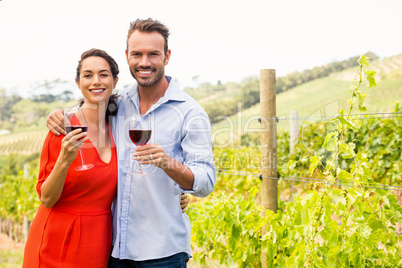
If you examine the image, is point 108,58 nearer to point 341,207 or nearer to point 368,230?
point 341,207

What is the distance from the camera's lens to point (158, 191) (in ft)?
6.59

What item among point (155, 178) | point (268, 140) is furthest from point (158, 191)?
point (268, 140)

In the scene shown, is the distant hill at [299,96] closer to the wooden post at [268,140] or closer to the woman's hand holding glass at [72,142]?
the wooden post at [268,140]

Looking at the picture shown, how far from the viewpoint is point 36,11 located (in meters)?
28.3

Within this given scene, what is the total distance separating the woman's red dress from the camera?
199 centimetres

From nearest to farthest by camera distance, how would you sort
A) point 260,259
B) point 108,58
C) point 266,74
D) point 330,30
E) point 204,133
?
point 204,133 < point 108,58 < point 266,74 < point 260,259 < point 330,30

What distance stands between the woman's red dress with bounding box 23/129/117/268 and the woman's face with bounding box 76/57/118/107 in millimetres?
267

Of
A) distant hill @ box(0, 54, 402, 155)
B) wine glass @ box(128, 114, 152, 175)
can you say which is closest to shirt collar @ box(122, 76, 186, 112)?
wine glass @ box(128, 114, 152, 175)

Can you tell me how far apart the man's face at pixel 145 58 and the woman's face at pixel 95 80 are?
16 centimetres

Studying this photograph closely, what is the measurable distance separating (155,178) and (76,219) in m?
0.46

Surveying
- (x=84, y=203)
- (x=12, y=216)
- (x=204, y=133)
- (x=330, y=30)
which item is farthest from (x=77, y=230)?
(x=330, y=30)

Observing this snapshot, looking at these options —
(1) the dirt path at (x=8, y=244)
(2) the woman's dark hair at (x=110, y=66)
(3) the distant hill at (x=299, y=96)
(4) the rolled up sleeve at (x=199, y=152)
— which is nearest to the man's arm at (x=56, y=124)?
(2) the woman's dark hair at (x=110, y=66)

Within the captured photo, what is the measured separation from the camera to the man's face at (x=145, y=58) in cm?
202

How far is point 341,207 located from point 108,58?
4.82ft
